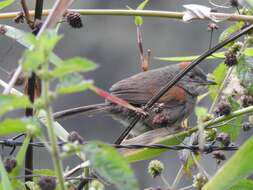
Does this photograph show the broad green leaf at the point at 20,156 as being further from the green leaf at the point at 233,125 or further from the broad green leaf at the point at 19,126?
the green leaf at the point at 233,125

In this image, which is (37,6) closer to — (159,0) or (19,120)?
(19,120)

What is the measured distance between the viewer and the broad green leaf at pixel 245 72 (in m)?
2.81

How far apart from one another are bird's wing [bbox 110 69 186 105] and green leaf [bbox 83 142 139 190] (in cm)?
324

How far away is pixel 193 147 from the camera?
270cm

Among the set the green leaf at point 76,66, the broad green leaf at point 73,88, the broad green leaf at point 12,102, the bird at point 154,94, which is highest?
the green leaf at point 76,66

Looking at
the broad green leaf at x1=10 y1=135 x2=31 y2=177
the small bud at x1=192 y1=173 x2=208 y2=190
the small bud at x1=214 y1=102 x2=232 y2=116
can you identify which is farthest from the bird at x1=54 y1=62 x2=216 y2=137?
the broad green leaf at x1=10 y1=135 x2=31 y2=177

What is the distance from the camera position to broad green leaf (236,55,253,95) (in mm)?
2807

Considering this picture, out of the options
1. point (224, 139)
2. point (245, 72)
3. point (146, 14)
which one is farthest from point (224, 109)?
point (146, 14)

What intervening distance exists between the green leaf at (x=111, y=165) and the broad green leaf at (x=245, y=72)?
1399 mm

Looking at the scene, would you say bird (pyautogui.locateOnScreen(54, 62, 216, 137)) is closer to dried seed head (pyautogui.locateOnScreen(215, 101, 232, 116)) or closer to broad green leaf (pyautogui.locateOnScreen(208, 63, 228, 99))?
broad green leaf (pyautogui.locateOnScreen(208, 63, 228, 99))

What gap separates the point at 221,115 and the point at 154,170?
372 millimetres

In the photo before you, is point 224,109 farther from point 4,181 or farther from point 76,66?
point 76,66

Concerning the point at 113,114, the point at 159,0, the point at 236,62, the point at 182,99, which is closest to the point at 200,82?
the point at 182,99

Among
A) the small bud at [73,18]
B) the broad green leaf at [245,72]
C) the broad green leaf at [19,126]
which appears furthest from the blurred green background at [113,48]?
the broad green leaf at [19,126]
